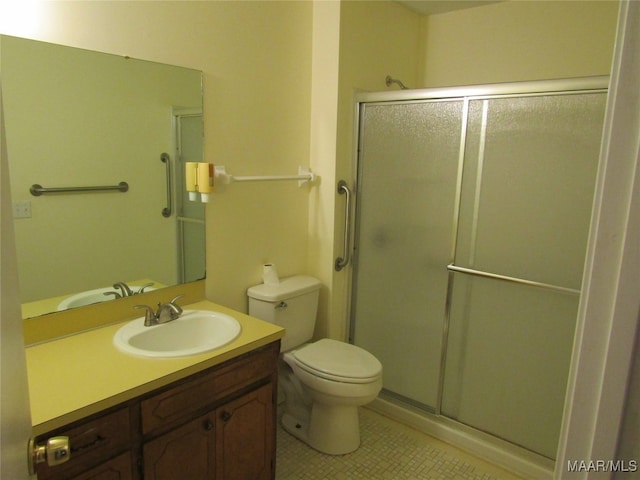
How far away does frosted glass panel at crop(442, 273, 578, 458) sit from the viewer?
2.04 m

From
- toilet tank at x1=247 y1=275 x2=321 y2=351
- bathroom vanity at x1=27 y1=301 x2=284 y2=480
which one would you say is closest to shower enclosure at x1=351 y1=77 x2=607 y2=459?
toilet tank at x1=247 y1=275 x2=321 y2=351

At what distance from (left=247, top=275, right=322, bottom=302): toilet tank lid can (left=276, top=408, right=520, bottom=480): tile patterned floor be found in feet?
2.59

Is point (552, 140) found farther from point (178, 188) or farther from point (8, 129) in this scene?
point (8, 129)

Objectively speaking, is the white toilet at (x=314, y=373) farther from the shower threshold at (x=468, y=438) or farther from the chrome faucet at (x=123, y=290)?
the chrome faucet at (x=123, y=290)

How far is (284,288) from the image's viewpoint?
7.65 feet

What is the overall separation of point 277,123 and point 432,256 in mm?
1095

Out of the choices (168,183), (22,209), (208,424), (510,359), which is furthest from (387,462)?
(22,209)

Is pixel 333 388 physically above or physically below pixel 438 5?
below

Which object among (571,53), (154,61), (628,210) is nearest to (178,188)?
(154,61)

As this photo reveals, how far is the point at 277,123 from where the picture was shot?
7.70 feet

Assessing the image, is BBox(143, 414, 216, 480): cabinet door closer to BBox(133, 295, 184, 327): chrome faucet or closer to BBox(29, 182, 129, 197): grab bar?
BBox(133, 295, 184, 327): chrome faucet

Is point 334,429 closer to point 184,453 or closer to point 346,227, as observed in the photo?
point 184,453

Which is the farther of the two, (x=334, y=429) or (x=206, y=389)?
(x=334, y=429)

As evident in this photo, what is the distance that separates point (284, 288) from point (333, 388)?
0.57 metres
